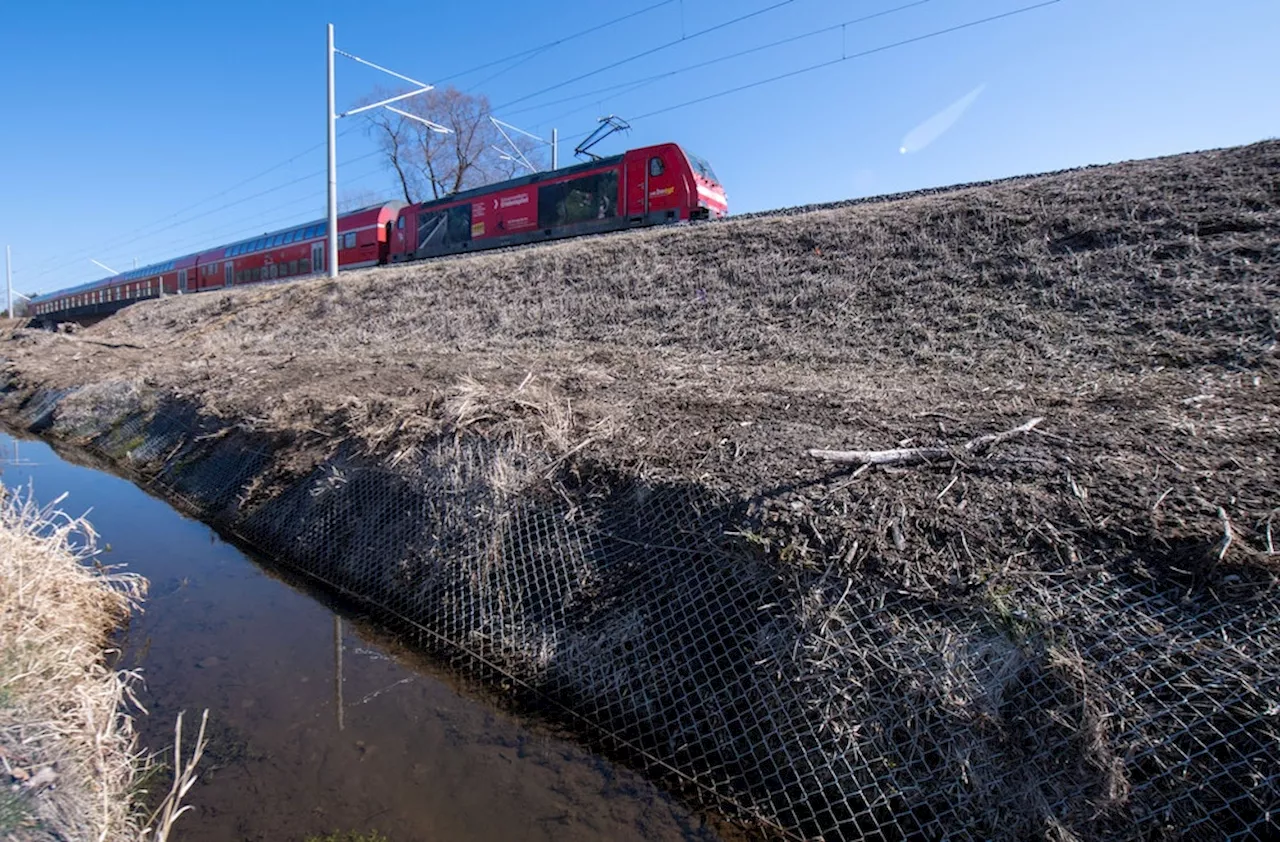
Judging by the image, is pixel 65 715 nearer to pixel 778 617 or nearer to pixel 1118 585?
pixel 778 617

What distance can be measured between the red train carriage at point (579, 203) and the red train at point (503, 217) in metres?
0.03

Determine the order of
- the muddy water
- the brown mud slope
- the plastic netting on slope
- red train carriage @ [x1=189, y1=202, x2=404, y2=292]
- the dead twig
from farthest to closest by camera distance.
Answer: red train carriage @ [x1=189, y1=202, x2=404, y2=292] → the dead twig → the brown mud slope → the muddy water → the plastic netting on slope

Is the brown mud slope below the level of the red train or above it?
below

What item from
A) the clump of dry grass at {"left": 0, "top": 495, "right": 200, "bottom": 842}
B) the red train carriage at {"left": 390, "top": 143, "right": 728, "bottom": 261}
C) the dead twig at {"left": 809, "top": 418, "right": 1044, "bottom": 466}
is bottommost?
the clump of dry grass at {"left": 0, "top": 495, "right": 200, "bottom": 842}

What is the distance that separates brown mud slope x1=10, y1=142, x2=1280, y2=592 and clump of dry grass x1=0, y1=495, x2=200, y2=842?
2.35 m

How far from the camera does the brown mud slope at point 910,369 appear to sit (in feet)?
10.6

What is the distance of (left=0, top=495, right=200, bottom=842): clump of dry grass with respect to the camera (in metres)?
2.14

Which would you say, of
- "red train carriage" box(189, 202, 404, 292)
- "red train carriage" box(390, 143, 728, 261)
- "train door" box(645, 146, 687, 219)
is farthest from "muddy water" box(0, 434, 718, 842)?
"red train carriage" box(189, 202, 404, 292)

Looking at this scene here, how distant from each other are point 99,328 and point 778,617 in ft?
94.8

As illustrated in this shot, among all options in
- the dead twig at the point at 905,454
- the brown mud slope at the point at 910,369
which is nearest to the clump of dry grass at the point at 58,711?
the brown mud slope at the point at 910,369

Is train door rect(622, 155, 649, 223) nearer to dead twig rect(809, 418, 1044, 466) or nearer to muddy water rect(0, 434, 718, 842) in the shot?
muddy water rect(0, 434, 718, 842)

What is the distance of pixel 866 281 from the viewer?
26.5ft

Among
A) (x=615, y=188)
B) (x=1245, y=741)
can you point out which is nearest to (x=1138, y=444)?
(x=1245, y=741)

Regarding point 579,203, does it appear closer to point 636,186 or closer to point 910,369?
point 636,186
